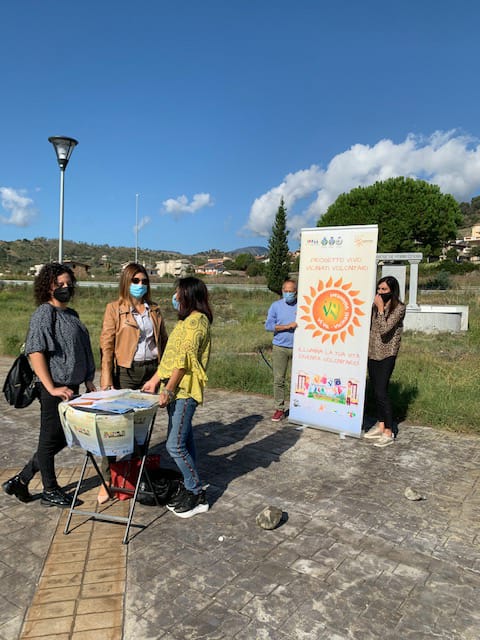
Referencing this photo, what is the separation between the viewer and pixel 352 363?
5.66m

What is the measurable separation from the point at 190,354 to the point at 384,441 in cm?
300

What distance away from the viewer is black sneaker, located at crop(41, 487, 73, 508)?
3803 millimetres

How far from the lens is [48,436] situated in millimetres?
3695

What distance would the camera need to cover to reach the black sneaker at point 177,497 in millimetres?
3777

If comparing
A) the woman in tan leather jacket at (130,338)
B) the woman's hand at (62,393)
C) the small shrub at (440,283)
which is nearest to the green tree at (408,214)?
the small shrub at (440,283)

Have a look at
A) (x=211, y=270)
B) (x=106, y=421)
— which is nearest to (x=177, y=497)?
(x=106, y=421)

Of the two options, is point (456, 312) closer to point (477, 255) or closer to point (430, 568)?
point (430, 568)

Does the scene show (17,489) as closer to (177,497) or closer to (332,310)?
(177,497)

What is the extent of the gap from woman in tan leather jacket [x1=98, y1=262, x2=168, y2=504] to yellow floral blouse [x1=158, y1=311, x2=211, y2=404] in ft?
1.28

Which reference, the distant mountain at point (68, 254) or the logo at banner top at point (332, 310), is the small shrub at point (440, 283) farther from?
the distant mountain at point (68, 254)

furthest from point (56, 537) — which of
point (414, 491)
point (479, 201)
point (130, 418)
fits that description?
point (479, 201)

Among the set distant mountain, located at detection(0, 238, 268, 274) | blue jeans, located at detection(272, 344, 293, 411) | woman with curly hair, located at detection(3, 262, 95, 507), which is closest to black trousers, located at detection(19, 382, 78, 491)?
woman with curly hair, located at detection(3, 262, 95, 507)

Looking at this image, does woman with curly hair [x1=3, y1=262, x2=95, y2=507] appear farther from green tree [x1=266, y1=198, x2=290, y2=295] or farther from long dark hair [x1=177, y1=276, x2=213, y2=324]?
green tree [x1=266, y1=198, x2=290, y2=295]

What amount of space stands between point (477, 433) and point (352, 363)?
1.75 meters
